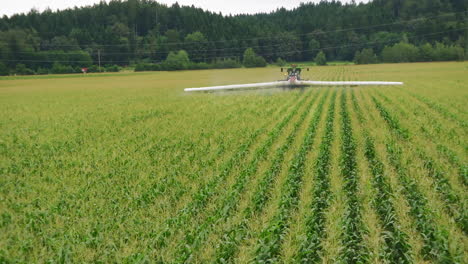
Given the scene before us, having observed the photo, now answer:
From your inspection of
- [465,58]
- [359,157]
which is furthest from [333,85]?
[465,58]

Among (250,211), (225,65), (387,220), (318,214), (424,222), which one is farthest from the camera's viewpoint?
(225,65)

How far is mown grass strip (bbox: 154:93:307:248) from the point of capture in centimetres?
720

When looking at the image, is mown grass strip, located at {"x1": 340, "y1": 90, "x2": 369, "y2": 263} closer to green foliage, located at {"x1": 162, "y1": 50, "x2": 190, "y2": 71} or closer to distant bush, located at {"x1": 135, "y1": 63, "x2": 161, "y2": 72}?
distant bush, located at {"x1": 135, "y1": 63, "x2": 161, "y2": 72}

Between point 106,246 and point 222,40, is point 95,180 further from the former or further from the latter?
point 222,40

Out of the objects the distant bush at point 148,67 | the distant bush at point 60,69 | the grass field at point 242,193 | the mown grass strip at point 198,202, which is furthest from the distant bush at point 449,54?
the mown grass strip at point 198,202

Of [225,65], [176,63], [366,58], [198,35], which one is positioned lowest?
[225,65]

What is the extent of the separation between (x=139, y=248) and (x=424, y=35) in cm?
16762

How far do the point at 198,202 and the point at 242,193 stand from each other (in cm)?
130

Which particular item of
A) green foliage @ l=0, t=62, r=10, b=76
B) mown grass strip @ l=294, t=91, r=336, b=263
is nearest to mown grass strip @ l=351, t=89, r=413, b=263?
mown grass strip @ l=294, t=91, r=336, b=263

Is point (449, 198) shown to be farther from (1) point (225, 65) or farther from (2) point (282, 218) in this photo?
(1) point (225, 65)

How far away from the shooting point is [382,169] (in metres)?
10.7

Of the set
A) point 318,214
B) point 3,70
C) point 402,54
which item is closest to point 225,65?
point 402,54

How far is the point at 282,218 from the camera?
752cm

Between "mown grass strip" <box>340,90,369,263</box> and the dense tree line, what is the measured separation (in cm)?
10676
